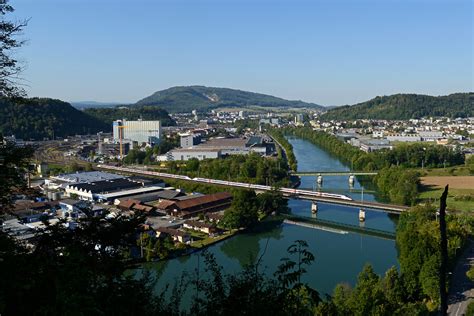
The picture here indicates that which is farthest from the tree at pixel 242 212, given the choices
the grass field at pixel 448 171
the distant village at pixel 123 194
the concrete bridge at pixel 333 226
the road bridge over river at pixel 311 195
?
the grass field at pixel 448 171

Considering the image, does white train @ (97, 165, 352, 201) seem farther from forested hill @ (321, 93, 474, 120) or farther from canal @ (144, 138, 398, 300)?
forested hill @ (321, 93, 474, 120)

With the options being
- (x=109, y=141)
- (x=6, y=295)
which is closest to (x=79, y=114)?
(x=109, y=141)

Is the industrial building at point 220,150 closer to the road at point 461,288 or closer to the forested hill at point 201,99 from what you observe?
the road at point 461,288

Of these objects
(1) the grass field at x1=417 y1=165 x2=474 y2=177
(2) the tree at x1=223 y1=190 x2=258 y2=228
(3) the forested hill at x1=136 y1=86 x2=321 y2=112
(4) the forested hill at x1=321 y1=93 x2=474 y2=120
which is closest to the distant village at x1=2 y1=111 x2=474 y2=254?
(2) the tree at x1=223 y1=190 x2=258 y2=228

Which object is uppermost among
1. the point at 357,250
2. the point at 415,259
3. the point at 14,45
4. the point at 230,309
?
the point at 14,45

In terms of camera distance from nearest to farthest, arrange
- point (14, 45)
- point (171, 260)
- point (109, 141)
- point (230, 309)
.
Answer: point (230, 309) < point (14, 45) < point (171, 260) < point (109, 141)

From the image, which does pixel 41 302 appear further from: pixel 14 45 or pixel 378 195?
pixel 378 195

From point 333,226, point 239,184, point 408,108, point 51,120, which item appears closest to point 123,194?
point 239,184
